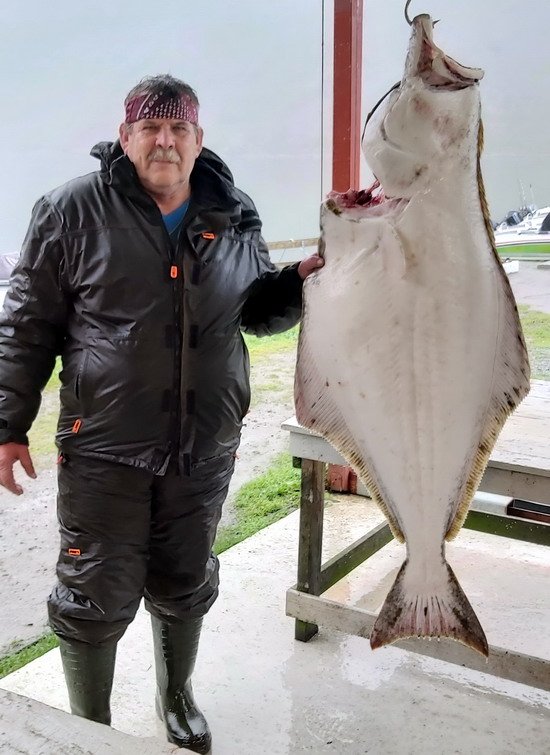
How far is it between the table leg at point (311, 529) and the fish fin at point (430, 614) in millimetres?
1364

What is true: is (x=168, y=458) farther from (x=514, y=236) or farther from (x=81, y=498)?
(x=514, y=236)

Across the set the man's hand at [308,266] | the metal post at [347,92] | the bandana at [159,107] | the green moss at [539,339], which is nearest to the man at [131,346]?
the bandana at [159,107]

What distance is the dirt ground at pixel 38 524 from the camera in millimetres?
3518

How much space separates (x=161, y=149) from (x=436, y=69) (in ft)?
3.10

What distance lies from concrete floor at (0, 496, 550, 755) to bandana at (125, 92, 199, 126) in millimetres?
2076

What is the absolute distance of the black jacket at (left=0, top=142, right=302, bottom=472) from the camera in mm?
2113

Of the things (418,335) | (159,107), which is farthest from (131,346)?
(418,335)

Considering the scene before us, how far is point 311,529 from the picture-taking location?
3.08m

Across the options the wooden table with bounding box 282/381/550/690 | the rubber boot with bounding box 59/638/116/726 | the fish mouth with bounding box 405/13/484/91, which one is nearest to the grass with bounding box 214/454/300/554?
the wooden table with bounding box 282/381/550/690

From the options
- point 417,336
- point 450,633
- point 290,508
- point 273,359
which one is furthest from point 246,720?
point 273,359

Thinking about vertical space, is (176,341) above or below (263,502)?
above

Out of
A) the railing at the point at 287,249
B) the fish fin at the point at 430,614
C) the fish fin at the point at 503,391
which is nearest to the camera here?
the fish fin at the point at 503,391

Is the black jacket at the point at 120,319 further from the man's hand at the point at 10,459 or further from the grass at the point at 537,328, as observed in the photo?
the grass at the point at 537,328

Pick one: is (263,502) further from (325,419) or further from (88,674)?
(325,419)
